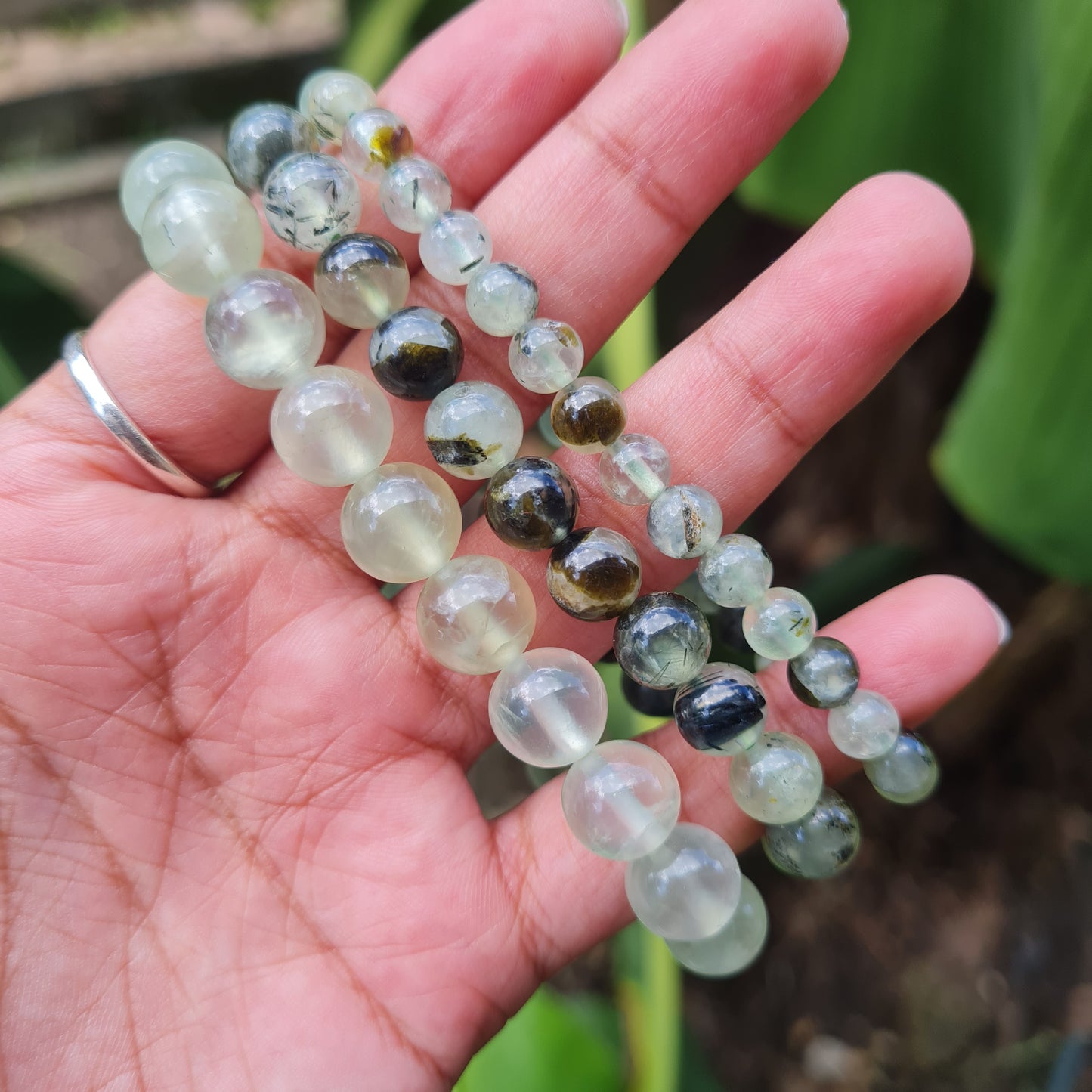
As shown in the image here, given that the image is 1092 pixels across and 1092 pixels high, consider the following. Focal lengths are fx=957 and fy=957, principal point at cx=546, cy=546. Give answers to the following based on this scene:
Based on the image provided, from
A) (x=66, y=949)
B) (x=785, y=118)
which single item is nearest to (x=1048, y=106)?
(x=785, y=118)

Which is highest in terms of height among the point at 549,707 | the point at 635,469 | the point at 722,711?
the point at 635,469

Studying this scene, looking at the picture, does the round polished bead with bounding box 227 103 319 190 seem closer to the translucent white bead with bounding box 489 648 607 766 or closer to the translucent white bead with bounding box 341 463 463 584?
the translucent white bead with bounding box 341 463 463 584

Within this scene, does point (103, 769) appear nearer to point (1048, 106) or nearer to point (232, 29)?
point (1048, 106)

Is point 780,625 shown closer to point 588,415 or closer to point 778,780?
point 778,780

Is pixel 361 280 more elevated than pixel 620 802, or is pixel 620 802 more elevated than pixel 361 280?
pixel 361 280

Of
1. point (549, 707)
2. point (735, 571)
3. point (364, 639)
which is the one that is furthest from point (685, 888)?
point (364, 639)

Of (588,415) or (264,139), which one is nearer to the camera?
(588,415)
